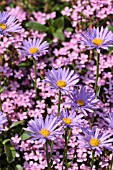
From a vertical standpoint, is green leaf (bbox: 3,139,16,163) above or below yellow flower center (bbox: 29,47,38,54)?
below

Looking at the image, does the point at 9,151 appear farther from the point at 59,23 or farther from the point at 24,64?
the point at 59,23

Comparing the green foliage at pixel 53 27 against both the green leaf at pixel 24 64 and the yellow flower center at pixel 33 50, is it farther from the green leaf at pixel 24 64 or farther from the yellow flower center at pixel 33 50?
the yellow flower center at pixel 33 50

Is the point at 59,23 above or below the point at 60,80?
above

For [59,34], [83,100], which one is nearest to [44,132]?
[83,100]

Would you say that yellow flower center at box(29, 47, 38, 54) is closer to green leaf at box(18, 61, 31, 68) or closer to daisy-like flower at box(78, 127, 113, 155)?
green leaf at box(18, 61, 31, 68)

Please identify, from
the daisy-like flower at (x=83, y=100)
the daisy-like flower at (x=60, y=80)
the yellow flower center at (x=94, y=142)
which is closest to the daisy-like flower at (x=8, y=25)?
the daisy-like flower at (x=60, y=80)

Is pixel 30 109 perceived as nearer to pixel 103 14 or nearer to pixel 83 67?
pixel 83 67

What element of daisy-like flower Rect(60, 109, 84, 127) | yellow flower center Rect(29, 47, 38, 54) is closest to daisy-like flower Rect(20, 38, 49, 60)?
yellow flower center Rect(29, 47, 38, 54)
